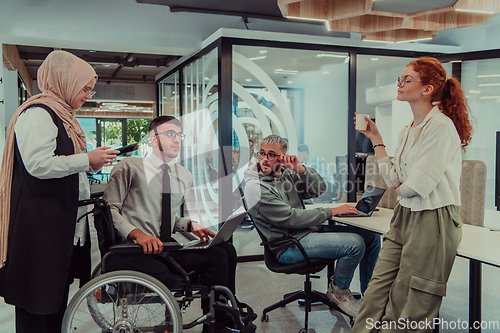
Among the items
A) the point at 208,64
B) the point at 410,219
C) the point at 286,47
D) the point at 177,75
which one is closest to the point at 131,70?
the point at 177,75

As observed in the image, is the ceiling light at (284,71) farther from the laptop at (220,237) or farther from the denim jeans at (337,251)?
the laptop at (220,237)

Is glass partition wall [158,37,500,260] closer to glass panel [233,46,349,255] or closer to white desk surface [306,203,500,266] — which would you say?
glass panel [233,46,349,255]

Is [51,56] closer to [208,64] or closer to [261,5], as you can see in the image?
[208,64]

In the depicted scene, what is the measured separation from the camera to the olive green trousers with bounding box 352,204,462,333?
169 centimetres

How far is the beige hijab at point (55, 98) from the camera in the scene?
1.79 meters

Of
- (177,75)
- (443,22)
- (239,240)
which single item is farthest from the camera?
(177,75)

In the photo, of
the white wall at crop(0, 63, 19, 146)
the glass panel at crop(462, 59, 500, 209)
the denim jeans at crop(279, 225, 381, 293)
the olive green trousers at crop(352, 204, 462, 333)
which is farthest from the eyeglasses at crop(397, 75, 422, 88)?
the white wall at crop(0, 63, 19, 146)

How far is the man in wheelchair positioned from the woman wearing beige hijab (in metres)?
0.28

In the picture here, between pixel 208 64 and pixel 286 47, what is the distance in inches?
38.7

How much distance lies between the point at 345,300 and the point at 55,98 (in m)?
2.07

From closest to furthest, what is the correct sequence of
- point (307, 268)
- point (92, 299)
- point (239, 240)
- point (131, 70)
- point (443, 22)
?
point (92, 299), point (307, 268), point (443, 22), point (239, 240), point (131, 70)

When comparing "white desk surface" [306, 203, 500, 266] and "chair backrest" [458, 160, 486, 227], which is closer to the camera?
"white desk surface" [306, 203, 500, 266]

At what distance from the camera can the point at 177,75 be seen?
258 inches

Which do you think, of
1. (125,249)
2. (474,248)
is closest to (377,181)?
(474,248)
